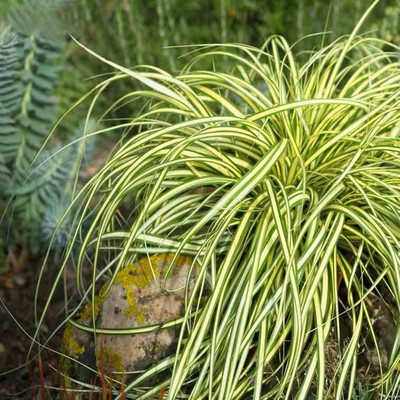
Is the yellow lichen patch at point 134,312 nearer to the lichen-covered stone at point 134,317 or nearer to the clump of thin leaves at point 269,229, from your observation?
the lichen-covered stone at point 134,317

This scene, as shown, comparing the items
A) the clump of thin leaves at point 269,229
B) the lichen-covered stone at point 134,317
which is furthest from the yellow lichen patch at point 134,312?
the clump of thin leaves at point 269,229

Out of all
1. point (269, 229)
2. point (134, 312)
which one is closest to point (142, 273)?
point (134, 312)

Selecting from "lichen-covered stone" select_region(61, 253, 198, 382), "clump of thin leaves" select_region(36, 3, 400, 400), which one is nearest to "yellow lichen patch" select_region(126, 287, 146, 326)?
"lichen-covered stone" select_region(61, 253, 198, 382)

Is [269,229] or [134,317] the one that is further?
[134,317]

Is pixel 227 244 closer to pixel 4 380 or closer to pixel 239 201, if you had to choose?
pixel 239 201

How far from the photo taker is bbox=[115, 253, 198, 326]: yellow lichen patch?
2.16 m

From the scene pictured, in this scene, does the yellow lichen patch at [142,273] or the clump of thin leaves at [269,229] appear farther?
the yellow lichen patch at [142,273]

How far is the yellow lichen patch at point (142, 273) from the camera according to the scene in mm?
2164

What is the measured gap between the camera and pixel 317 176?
7.29 feet

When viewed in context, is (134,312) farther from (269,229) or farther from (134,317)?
(269,229)

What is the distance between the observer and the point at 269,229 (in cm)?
202

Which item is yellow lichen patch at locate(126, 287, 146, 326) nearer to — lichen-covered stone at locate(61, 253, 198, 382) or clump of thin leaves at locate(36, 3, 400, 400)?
lichen-covered stone at locate(61, 253, 198, 382)

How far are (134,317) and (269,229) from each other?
445 millimetres

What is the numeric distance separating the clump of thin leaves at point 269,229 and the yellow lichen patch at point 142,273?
0.05m
